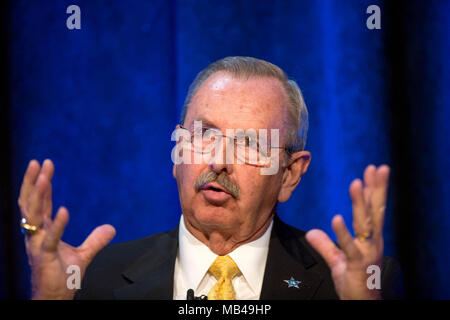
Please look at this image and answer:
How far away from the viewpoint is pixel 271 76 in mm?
1980

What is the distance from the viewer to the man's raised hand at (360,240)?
159 centimetres

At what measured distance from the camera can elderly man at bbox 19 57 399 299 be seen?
67.2 inches

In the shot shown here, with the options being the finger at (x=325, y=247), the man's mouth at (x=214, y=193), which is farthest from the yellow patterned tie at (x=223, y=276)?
the finger at (x=325, y=247)

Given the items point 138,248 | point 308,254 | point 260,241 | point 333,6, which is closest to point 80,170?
point 138,248

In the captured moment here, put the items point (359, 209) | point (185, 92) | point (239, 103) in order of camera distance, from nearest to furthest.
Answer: point (359, 209) < point (239, 103) < point (185, 92)

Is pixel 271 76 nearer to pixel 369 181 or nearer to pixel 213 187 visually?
pixel 213 187

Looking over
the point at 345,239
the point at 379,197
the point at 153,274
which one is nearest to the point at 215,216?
the point at 153,274

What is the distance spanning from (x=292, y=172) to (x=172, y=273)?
2.05 ft

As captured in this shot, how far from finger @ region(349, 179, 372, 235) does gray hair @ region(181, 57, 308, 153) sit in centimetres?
46

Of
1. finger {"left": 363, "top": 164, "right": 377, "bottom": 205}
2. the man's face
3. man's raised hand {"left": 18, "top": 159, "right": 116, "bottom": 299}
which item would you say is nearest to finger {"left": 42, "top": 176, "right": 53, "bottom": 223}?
man's raised hand {"left": 18, "top": 159, "right": 116, "bottom": 299}

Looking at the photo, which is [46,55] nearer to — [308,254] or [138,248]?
[138,248]

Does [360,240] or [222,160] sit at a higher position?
[222,160]

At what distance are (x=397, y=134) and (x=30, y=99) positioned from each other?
1595mm

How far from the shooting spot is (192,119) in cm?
194
